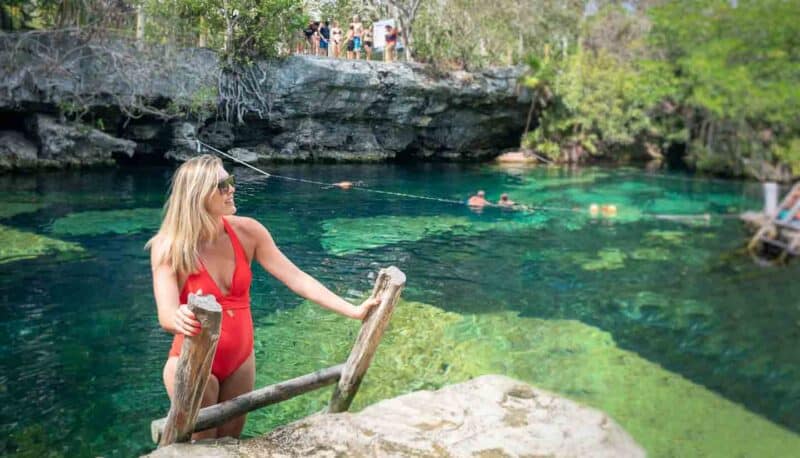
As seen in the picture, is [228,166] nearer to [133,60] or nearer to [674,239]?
[133,60]

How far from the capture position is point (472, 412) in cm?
317

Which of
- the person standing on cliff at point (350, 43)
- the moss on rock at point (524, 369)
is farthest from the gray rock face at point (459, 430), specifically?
the person standing on cliff at point (350, 43)

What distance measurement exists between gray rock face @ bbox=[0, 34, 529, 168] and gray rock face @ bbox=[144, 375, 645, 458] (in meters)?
13.7

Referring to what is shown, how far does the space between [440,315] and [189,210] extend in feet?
14.8

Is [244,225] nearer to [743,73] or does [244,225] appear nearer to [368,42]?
[743,73]

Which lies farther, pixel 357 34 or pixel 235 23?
pixel 357 34

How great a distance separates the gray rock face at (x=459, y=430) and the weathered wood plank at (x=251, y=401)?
117mm

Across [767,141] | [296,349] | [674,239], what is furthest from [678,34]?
[296,349]

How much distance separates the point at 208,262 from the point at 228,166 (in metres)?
15.8

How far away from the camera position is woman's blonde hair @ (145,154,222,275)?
2422 millimetres

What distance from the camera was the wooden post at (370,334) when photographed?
293 centimetres

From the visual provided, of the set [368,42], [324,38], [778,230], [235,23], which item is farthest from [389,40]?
[778,230]

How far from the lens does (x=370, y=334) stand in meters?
2.97

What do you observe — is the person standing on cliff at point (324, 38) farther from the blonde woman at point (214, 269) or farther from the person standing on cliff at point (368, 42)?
the blonde woman at point (214, 269)
